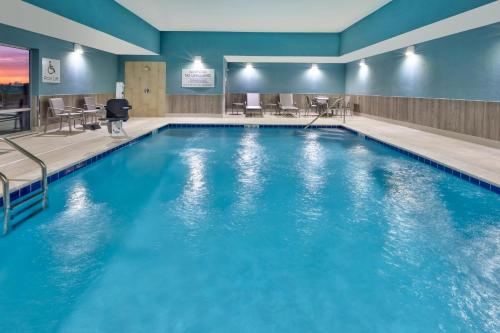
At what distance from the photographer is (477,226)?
11.5 feet

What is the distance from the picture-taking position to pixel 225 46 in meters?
12.8

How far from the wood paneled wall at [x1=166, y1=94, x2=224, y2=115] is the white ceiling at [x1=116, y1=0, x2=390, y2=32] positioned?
75.9 inches

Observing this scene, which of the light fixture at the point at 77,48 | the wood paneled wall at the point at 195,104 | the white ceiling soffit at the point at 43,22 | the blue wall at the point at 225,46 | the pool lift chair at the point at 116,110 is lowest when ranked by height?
the pool lift chair at the point at 116,110

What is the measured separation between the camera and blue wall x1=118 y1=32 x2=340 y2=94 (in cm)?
1276

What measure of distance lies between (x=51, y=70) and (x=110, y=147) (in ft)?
9.71

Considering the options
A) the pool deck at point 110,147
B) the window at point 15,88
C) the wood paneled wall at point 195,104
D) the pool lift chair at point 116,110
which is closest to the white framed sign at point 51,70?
the window at point 15,88

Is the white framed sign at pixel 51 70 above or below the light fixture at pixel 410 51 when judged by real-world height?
below

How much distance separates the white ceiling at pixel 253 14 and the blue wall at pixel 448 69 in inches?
55.8

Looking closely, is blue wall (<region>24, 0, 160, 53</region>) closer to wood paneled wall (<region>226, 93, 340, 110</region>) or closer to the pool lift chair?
the pool lift chair

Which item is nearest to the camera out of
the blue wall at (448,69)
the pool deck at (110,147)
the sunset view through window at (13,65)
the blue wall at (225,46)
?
the pool deck at (110,147)

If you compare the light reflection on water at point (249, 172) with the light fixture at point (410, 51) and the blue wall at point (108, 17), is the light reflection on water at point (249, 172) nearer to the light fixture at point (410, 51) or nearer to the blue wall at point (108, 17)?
the blue wall at point (108, 17)

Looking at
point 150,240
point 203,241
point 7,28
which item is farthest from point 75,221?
point 7,28

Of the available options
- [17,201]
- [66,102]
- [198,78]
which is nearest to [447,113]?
[198,78]

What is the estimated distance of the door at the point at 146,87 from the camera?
42.6 ft
